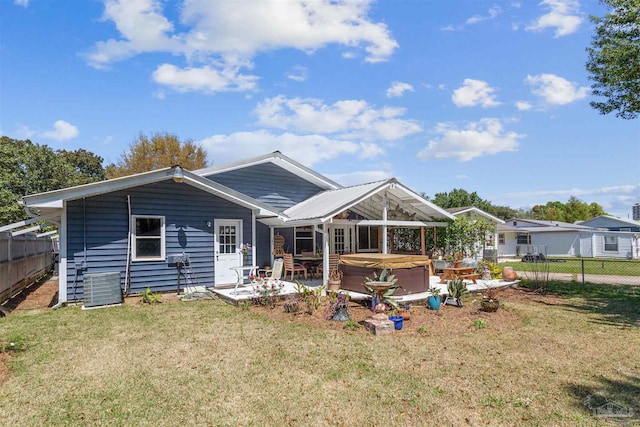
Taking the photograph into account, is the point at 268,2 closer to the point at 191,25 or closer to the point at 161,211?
the point at 191,25

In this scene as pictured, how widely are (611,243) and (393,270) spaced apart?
3271cm

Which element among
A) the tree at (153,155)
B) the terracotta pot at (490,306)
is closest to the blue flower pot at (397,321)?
the terracotta pot at (490,306)

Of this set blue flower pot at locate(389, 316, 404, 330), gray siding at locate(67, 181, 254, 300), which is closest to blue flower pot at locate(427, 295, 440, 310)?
blue flower pot at locate(389, 316, 404, 330)

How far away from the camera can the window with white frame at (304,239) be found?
48.2 ft

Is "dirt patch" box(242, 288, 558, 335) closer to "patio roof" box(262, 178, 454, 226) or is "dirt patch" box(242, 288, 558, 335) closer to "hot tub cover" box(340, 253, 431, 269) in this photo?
"hot tub cover" box(340, 253, 431, 269)

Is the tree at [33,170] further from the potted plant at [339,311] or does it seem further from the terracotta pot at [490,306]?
the terracotta pot at [490,306]

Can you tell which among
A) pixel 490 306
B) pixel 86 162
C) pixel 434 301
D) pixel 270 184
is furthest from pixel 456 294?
pixel 86 162

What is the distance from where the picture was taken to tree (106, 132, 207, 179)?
40.2 metres

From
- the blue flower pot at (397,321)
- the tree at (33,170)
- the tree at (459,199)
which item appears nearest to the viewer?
the blue flower pot at (397,321)

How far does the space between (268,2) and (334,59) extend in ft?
14.6

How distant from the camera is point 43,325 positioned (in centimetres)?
745

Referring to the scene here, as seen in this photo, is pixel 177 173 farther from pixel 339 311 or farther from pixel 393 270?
pixel 393 270

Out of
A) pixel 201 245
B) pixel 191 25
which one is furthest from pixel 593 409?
pixel 191 25

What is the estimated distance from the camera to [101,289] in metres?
9.20
